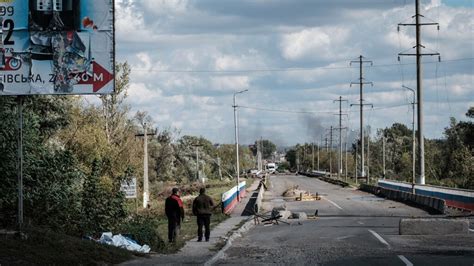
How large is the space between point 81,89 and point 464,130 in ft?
290

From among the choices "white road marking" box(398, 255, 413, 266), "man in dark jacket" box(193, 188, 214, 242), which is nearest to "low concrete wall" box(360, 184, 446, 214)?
"man in dark jacket" box(193, 188, 214, 242)

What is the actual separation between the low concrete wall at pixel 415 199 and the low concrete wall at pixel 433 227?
1546 cm

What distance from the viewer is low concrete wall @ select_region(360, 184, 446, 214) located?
42316 mm

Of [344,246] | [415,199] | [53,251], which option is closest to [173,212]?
[344,246]

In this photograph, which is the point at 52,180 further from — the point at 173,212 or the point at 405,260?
the point at 405,260

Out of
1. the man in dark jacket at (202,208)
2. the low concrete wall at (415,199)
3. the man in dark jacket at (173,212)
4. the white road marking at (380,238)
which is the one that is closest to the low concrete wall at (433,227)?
the white road marking at (380,238)

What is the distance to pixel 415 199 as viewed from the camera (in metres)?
50.5

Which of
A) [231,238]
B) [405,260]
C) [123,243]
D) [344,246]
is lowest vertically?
[231,238]

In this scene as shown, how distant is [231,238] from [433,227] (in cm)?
686

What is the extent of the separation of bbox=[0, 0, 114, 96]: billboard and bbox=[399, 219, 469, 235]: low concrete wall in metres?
13.1

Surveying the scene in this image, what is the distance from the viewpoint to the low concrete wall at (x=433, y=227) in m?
26.0

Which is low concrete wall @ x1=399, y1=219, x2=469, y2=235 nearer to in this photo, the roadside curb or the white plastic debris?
the roadside curb

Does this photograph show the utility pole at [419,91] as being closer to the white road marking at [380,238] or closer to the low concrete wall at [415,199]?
the low concrete wall at [415,199]

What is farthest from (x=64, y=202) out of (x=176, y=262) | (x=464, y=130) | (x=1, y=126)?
(x=464, y=130)
